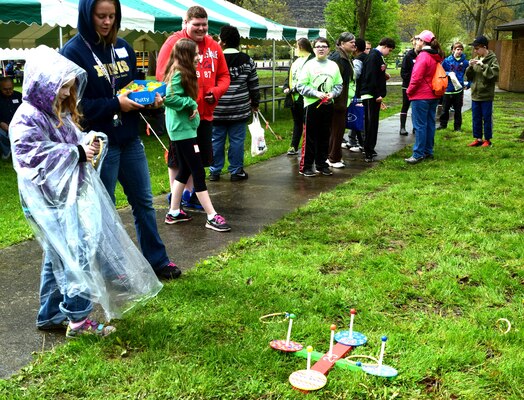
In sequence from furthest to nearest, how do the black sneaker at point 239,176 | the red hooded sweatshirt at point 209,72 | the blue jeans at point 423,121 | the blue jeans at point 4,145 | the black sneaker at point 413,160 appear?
the blue jeans at point 4,145 → the black sneaker at point 413,160 → the blue jeans at point 423,121 → the black sneaker at point 239,176 → the red hooded sweatshirt at point 209,72

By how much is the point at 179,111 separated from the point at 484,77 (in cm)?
648

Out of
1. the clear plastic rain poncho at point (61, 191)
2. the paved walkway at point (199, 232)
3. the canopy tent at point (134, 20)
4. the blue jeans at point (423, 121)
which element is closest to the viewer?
the clear plastic rain poncho at point (61, 191)

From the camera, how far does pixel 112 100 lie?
3512mm

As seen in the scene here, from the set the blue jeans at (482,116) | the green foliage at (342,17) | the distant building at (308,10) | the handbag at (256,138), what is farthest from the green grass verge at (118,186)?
the distant building at (308,10)

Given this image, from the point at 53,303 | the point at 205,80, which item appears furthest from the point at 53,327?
the point at 205,80

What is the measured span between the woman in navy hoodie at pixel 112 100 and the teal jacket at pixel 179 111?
103 cm

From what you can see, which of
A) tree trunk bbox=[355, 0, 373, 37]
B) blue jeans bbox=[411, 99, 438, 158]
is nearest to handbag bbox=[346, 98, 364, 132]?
blue jeans bbox=[411, 99, 438, 158]

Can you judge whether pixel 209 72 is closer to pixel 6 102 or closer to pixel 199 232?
pixel 199 232

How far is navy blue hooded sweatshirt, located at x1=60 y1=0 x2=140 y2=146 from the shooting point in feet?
11.3

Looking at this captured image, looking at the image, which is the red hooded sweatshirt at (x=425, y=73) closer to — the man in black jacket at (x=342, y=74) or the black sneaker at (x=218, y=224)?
the man in black jacket at (x=342, y=74)

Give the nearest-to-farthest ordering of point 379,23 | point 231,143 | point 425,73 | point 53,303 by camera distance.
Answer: point 53,303
point 231,143
point 425,73
point 379,23

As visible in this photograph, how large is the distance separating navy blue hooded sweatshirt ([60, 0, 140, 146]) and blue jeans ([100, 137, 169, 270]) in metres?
0.10

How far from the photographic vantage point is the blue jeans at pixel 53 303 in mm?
3148

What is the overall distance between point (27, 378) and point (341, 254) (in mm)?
2592
